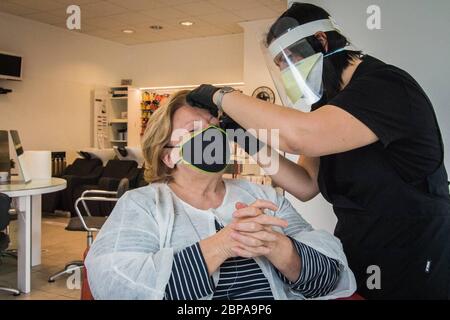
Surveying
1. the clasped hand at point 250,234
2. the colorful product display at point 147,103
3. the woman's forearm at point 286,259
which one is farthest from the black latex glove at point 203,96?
the colorful product display at point 147,103

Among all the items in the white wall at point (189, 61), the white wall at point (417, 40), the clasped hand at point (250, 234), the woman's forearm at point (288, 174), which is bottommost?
the clasped hand at point (250, 234)

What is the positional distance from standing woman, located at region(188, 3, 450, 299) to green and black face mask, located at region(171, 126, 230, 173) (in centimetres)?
11

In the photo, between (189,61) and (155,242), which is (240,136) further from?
(189,61)

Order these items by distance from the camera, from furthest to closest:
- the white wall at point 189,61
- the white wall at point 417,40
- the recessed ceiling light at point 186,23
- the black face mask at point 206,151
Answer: the white wall at point 189,61
the recessed ceiling light at point 186,23
the white wall at point 417,40
the black face mask at point 206,151

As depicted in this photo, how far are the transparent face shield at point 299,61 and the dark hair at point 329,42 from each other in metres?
0.01

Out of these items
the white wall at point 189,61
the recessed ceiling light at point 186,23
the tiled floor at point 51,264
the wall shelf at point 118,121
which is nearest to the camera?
the tiled floor at point 51,264

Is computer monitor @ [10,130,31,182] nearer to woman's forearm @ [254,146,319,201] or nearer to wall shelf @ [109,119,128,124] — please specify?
woman's forearm @ [254,146,319,201]

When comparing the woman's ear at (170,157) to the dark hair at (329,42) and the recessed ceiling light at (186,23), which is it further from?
the recessed ceiling light at (186,23)

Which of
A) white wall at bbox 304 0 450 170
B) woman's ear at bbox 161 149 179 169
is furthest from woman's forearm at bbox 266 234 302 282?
white wall at bbox 304 0 450 170

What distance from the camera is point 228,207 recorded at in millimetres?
1444

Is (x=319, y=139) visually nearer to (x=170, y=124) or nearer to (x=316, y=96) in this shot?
(x=316, y=96)

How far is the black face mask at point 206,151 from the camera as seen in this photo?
4.48ft
